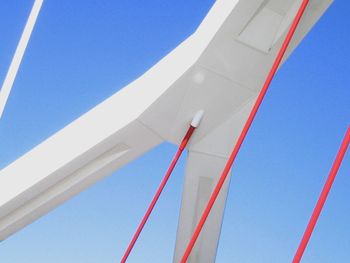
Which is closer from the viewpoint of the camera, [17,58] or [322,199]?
[322,199]

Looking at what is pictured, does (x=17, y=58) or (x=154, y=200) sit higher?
(x=17, y=58)

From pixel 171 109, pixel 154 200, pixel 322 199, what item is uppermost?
pixel 171 109

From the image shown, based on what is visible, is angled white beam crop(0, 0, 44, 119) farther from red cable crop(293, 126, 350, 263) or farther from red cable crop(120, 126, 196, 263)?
red cable crop(293, 126, 350, 263)

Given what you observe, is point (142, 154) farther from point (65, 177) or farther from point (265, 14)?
point (265, 14)

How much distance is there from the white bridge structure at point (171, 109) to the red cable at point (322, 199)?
4.26 feet

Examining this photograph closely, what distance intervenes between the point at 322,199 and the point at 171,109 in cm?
162

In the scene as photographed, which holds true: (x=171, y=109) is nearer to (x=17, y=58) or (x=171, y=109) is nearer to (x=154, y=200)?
(x=154, y=200)

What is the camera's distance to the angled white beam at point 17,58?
120 inches

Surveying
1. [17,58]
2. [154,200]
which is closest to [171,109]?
[154,200]

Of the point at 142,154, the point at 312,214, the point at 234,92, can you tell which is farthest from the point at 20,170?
the point at 312,214

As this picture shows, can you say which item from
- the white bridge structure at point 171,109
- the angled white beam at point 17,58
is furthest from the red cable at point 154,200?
the angled white beam at point 17,58

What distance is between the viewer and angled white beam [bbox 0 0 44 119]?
3.04 m

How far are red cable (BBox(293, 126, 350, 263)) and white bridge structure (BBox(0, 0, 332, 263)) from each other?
51.1 inches

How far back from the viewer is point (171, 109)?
3094 millimetres
